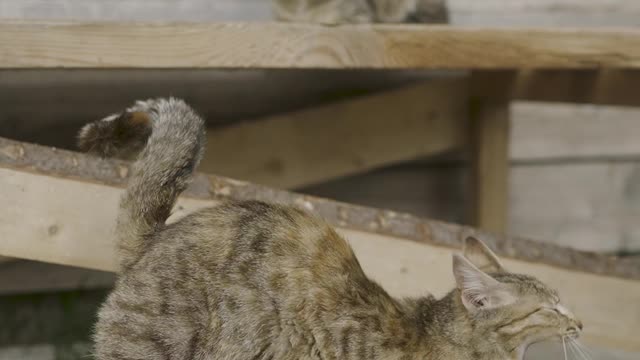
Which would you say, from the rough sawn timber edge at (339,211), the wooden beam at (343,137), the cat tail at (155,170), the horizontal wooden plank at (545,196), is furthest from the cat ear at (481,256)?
the horizontal wooden plank at (545,196)

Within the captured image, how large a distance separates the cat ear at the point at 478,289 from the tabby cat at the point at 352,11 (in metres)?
1.03

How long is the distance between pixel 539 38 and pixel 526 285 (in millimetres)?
777

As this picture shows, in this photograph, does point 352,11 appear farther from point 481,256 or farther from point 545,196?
point 545,196

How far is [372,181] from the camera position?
13.2 ft

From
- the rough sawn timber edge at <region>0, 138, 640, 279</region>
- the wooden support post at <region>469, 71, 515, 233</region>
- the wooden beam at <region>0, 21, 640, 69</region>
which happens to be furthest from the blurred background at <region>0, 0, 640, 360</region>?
the rough sawn timber edge at <region>0, 138, 640, 279</region>

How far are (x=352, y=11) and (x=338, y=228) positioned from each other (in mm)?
758

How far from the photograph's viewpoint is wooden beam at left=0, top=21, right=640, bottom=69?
2.62m

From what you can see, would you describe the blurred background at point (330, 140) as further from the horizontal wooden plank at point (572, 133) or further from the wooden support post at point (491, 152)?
the wooden support post at point (491, 152)

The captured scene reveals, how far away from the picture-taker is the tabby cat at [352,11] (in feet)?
10.5

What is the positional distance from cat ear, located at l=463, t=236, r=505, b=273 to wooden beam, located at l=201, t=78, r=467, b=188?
3.99 feet

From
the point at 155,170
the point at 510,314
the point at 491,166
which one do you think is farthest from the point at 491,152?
the point at 155,170

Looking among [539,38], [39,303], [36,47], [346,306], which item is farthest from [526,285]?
[39,303]

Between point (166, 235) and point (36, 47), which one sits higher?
point (36, 47)

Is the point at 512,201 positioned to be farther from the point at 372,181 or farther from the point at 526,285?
the point at 526,285
